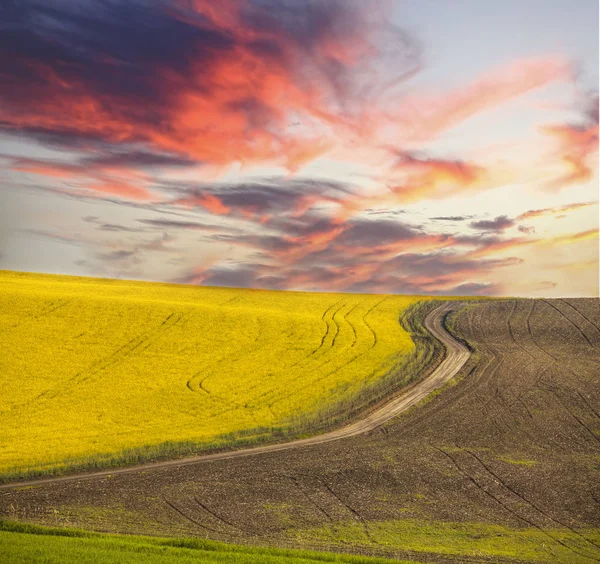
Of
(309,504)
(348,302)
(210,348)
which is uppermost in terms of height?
(348,302)

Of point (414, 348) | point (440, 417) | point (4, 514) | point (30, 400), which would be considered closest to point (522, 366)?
point (414, 348)

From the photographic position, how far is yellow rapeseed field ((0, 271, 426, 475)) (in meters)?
41.4

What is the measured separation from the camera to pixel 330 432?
145 ft

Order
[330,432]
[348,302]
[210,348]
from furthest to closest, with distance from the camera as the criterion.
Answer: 1. [348,302]
2. [210,348]
3. [330,432]

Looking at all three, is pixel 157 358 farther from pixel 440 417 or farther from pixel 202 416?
pixel 440 417

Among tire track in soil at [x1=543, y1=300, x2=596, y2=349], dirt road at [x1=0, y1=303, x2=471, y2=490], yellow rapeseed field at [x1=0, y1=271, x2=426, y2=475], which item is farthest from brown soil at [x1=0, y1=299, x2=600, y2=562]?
tire track in soil at [x1=543, y1=300, x2=596, y2=349]

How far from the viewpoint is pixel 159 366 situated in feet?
181

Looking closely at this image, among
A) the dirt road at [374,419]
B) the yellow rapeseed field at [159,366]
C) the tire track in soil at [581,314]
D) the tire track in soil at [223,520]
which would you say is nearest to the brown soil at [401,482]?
the tire track in soil at [223,520]

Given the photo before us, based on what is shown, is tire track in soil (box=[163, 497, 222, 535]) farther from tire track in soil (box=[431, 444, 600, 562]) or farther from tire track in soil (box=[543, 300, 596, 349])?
tire track in soil (box=[543, 300, 596, 349])

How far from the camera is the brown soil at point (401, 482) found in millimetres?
28281

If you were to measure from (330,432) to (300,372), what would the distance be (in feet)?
37.4

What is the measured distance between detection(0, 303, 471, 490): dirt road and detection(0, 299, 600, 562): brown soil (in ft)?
3.09

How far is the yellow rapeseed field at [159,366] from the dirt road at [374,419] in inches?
70.2

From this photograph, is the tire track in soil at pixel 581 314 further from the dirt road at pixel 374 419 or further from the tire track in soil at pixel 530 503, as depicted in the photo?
the tire track in soil at pixel 530 503
